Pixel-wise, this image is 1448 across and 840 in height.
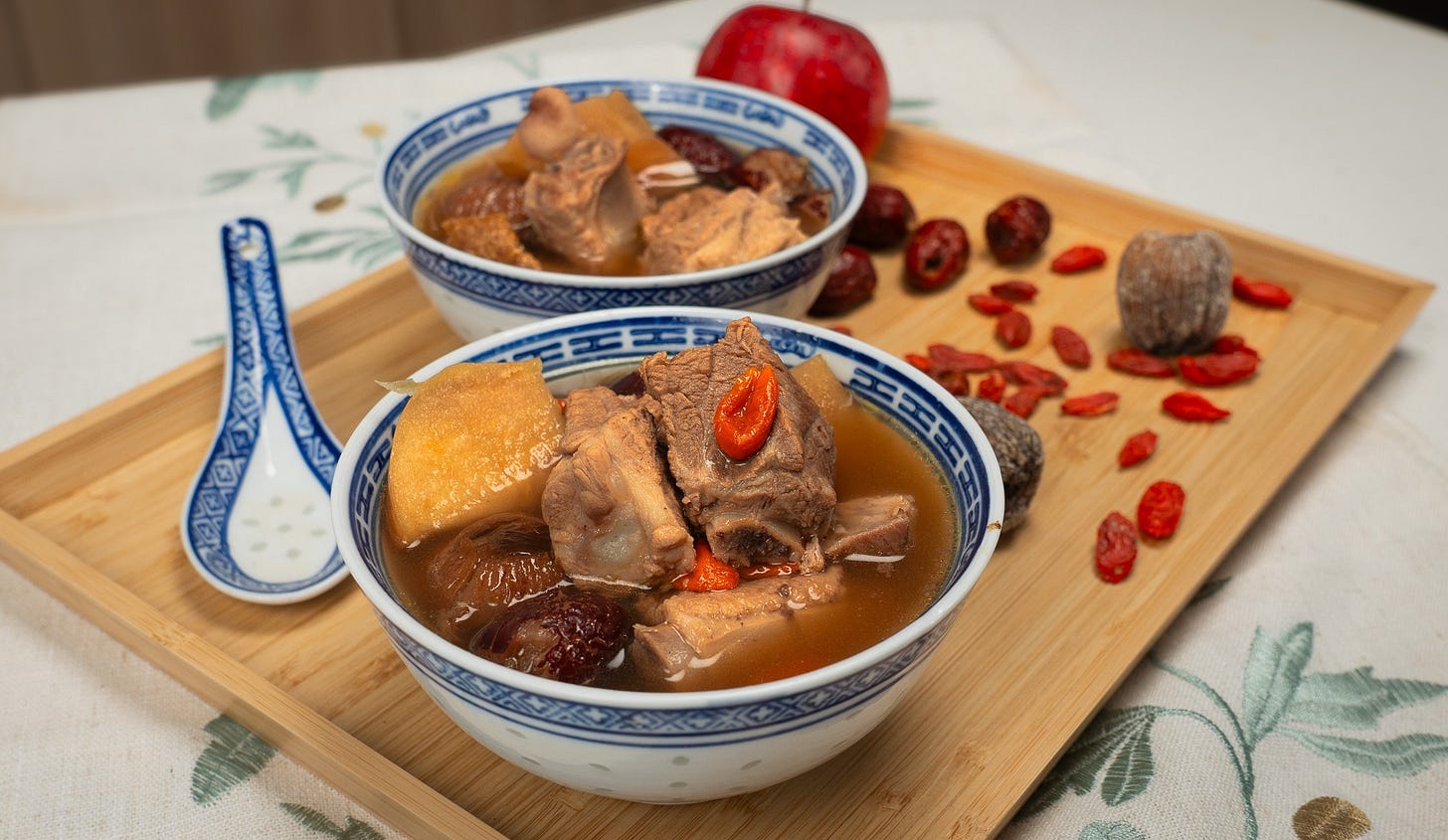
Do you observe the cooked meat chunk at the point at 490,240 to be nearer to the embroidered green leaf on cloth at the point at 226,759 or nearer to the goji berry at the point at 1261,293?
the embroidered green leaf on cloth at the point at 226,759

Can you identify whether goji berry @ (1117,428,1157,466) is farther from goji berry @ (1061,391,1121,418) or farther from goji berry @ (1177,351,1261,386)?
goji berry @ (1177,351,1261,386)

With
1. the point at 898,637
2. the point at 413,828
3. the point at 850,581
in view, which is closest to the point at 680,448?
the point at 850,581

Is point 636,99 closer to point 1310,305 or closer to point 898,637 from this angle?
point 1310,305

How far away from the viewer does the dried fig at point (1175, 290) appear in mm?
2461

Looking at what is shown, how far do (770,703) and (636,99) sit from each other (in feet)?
5.89

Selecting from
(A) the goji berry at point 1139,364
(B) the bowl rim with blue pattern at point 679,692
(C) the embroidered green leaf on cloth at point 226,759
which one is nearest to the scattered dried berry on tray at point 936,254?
(A) the goji berry at point 1139,364

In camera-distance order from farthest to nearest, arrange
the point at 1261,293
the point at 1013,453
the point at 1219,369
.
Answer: the point at 1261,293
the point at 1219,369
the point at 1013,453

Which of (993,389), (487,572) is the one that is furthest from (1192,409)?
(487,572)

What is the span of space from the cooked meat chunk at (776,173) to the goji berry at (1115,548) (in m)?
0.89

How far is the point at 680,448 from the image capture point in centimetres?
161

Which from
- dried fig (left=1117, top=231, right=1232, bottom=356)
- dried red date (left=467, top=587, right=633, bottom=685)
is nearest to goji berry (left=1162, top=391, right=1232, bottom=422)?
dried fig (left=1117, top=231, right=1232, bottom=356)

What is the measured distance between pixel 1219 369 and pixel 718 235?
1.01 metres

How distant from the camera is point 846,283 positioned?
2.61m

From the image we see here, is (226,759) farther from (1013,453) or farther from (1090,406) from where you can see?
(1090,406)
